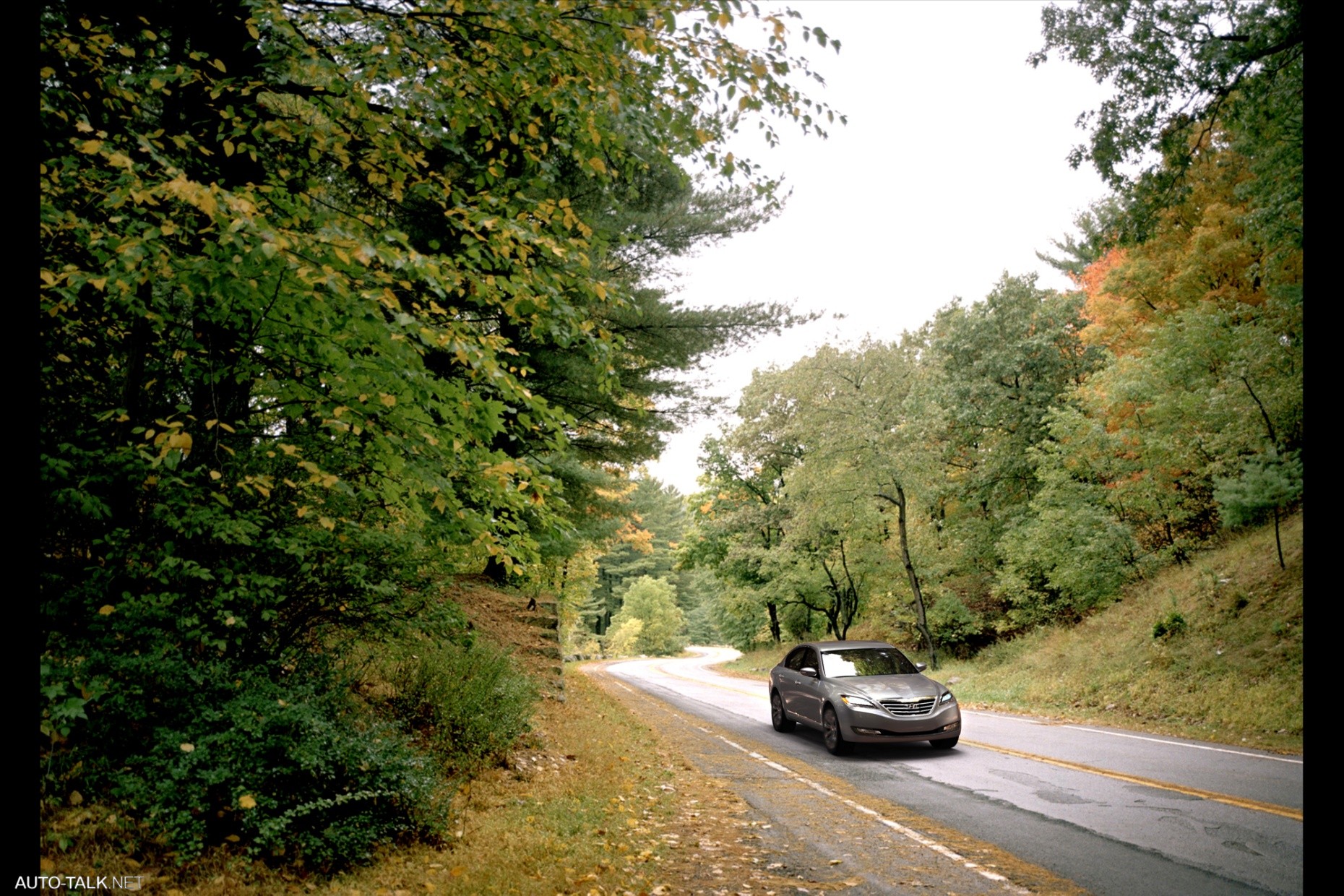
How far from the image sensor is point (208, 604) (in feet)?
16.4

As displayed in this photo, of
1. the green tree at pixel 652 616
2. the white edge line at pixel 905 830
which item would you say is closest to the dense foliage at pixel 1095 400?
the white edge line at pixel 905 830

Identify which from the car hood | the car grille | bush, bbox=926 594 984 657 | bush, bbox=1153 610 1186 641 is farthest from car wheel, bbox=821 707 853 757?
bush, bbox=926 594 984 657

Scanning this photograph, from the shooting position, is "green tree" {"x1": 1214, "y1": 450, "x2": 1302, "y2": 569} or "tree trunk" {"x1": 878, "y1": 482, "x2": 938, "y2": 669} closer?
"green tree" {"x1": 1214, "y1": 450, "x2": 1302, "y2": 569}

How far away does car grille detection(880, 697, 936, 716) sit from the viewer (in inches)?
415

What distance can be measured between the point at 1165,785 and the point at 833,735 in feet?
14.7

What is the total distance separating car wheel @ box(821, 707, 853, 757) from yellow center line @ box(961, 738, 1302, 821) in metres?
2.16

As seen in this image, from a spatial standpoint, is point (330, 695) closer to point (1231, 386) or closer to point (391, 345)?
point (391, 345)

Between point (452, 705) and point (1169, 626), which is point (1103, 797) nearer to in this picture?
point (452, 705)

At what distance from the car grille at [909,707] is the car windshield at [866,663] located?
934mm

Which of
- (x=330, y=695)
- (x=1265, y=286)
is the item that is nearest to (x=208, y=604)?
(x=330, y=695)

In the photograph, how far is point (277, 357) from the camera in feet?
16.4

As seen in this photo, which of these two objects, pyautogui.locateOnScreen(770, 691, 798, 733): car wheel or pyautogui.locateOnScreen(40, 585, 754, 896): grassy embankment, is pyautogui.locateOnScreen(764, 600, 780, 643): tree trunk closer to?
pyautogui.locateOnScreen(770, 691, 798, 733): car wheel

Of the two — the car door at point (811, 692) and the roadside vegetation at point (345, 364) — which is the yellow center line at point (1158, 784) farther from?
the roadside vegetation at point (345, 364)

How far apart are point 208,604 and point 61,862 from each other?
1639 millimetres
